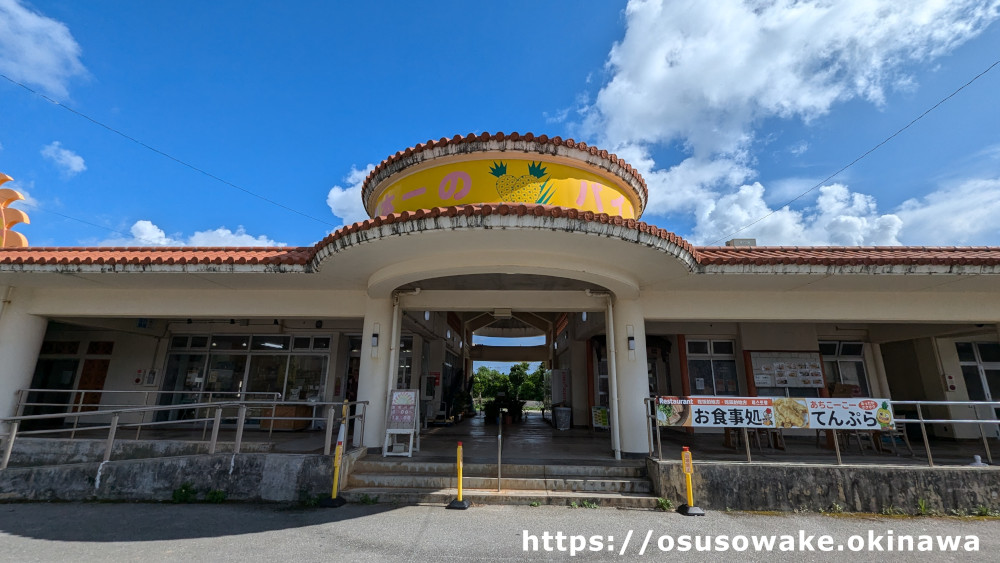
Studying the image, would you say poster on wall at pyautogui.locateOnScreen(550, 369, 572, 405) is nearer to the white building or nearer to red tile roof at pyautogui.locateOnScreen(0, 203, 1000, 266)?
the white building

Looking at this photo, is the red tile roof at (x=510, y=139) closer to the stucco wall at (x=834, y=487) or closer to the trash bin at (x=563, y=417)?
the stucco wall at (x=834, y=487)

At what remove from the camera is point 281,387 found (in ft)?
40.2

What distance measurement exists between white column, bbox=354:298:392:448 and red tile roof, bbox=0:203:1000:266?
1.82 metres

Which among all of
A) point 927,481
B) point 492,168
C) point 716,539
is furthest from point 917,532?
point 492,168

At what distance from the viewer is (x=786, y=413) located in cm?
645

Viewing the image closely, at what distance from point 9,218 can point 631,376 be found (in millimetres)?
15240

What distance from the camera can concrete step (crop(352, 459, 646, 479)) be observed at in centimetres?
672

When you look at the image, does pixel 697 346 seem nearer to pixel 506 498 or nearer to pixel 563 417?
pixel 563 417

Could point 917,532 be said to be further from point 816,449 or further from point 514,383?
point 514,383

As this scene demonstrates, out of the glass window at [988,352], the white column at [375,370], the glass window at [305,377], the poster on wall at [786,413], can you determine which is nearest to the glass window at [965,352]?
the glass window at [988,352]

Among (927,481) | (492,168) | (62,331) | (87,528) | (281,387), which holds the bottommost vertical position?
(87,528)

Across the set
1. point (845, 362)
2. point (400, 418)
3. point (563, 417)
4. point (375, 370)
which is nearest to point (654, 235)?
point (400, 418)

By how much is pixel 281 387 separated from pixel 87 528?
7.17 m

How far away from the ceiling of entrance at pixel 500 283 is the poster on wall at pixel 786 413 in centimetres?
282
